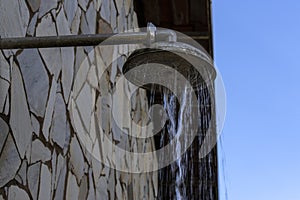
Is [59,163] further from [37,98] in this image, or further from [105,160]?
[105,160]

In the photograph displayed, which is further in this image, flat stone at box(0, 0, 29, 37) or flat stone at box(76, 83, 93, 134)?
flat stone at box(76, 83, 93, 134)

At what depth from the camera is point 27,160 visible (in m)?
1.93

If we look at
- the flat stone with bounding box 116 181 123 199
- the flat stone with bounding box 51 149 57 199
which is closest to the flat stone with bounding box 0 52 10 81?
the flat stone with bounding box 51 149 57 199

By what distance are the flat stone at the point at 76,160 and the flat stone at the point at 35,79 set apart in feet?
1.27

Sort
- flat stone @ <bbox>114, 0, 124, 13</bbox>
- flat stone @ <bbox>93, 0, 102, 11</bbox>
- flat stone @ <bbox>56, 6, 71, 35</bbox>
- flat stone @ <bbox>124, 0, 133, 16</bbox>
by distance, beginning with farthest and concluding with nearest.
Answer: flat stone @ <bbox>124, 0, 133, 16</bbox> < flat stone @ <bbox>114, 0, 124, 13</bbox> < flat stone @ <bbox>93, 0, 102, 11</bbox> < flat stone @ <bbox>56, 6, 71, 35</bbox>

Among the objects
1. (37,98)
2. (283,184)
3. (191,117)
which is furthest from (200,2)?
(37,98)

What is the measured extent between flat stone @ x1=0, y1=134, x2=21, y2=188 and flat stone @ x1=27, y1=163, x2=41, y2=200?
0.34 feet

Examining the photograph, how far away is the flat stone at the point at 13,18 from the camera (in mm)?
1803

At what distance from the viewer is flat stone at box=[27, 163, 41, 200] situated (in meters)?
1.95

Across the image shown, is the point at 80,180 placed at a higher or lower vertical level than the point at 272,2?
lower

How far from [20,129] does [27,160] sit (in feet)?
0.37

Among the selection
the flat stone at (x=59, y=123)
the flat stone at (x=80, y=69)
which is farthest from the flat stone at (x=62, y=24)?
the flat stone at (x=59, y=123)

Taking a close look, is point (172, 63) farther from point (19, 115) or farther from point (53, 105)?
point (53, 105)

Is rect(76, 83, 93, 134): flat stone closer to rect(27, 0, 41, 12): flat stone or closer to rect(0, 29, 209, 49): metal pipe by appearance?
rect(27, 0, 41, 12): flat stone
